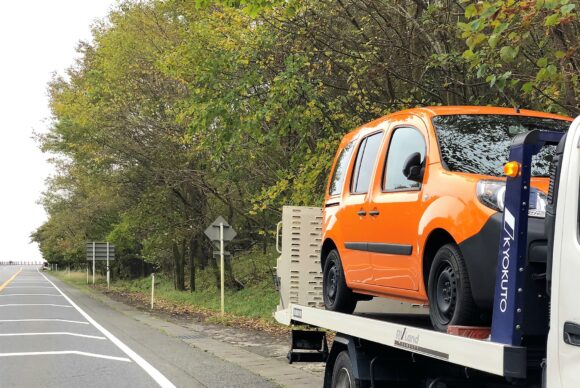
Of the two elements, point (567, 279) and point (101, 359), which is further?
point (101, 359)

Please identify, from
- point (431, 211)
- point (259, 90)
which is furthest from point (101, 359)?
point (431, 211)

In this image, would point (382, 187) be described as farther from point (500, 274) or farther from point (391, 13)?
point (391, 13)

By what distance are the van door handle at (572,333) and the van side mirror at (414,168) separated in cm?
195

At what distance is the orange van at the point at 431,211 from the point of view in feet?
12.9

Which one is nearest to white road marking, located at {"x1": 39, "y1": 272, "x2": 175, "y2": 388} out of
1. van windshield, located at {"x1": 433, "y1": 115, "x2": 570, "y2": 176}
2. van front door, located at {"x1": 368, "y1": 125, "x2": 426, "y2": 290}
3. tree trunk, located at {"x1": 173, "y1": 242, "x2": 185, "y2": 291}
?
van front door, located at {"x1": 368, "y1": 125, "x2": 426, "y2": 290}

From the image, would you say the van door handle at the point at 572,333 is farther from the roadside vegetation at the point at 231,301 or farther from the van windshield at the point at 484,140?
the roadside vegetation at the point at 231,301

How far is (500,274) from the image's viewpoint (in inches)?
134

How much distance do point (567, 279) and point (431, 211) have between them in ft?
5.19

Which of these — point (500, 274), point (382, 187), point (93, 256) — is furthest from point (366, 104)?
point (93, 256)

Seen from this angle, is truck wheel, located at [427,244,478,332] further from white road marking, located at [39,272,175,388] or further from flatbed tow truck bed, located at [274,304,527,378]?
white road marking, located at [39,272,175,388]

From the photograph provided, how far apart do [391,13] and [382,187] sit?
966cm

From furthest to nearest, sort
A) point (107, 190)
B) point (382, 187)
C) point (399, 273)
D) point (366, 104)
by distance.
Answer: point (107, 190) < point (366, 104) < point (382, 187) < point (399, 273)

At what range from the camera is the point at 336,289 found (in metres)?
6.18

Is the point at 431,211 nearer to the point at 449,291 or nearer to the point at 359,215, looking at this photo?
the point at 449,291
